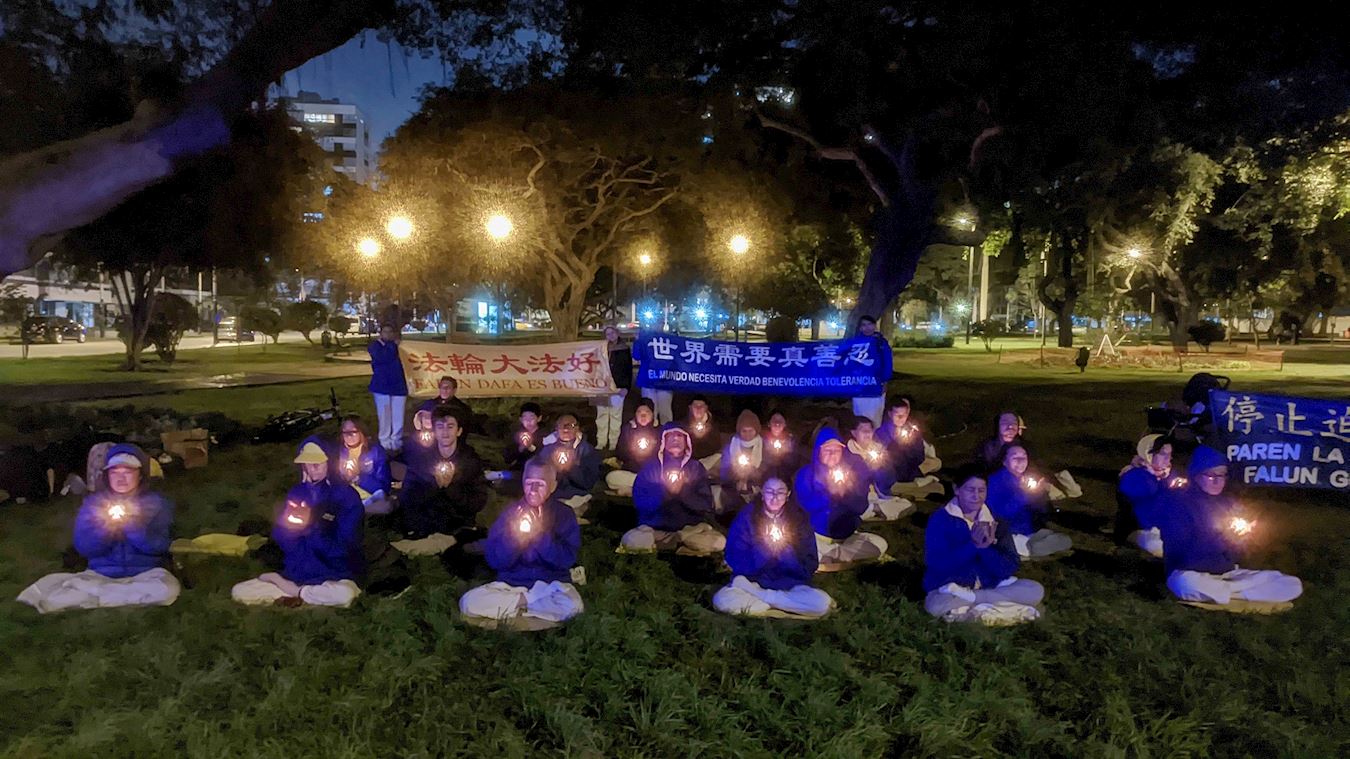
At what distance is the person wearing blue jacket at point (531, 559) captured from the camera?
566 centimetres

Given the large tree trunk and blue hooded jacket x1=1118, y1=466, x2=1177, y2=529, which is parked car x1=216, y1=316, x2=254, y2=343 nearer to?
the large tree trunk

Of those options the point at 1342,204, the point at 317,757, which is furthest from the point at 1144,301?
the point at 317,757

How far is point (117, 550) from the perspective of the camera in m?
5.93

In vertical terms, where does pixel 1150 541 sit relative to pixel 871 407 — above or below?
below

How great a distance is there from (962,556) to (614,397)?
21.4 ft

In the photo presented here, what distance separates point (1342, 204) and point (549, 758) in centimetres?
2152

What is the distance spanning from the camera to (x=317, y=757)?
4.08m

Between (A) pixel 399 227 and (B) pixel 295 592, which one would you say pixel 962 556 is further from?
(A) pixel 399 227

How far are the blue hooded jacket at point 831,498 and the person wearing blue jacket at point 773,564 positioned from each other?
131 cm

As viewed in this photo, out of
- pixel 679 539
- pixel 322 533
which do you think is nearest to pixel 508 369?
pixel 679 539

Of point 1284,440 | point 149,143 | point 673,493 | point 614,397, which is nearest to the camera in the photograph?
point 149,143

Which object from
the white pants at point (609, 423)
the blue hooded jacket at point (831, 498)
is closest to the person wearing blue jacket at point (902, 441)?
the blue hooded jacket at point (831, 498)

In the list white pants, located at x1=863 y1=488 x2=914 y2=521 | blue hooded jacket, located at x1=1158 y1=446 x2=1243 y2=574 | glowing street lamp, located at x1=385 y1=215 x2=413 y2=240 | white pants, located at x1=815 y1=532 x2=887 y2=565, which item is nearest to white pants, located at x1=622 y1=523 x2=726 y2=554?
white pants, located at x1=815 y1=532 x2=887 y2=565

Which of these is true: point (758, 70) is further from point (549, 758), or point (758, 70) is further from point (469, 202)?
point (549, 758)
